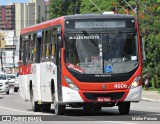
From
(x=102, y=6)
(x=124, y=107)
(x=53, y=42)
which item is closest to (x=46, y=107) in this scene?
(x=53, y=42)

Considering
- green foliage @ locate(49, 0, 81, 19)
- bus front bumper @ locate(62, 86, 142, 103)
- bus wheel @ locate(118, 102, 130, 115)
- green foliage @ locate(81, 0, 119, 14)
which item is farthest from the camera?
green foliage @ locate(49, 0, 81, 19)

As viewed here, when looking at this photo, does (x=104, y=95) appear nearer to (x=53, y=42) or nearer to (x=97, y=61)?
(x=97, y=61)

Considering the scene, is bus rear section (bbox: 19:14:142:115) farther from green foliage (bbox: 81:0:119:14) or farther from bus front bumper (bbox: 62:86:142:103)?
green foliage (bbox: 81:0:119:14)

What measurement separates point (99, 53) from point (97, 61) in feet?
0.89

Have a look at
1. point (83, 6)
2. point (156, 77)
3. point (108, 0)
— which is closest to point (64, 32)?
point (156, 77)

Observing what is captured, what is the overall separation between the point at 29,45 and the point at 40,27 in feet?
7.49

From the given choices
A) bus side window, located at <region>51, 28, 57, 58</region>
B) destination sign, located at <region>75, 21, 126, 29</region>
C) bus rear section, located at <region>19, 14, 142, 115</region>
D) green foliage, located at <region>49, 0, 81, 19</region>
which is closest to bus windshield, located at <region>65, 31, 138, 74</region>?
bus rear section, located at <region>19, 14, 142, 115</region>

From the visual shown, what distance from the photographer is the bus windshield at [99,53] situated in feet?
76.6

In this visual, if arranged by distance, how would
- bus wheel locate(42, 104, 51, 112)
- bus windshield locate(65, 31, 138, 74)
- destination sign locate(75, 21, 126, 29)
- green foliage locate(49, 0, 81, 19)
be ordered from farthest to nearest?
green foliage locate(49, 0, 81, 19) < bus wheel locate(42, 104, 51, 112) < destination sign locate(75, 21, 126, 29) < bus windshield locate(65, 31, 138, 74)

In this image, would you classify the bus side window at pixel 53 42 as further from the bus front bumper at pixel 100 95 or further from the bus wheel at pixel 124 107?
the bus wheel at pixel 124 107

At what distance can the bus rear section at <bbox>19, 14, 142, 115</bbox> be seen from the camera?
915 inches

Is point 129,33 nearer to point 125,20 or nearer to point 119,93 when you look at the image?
point 125,20

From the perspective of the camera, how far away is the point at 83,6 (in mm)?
92062

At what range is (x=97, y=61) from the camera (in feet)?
76.7
